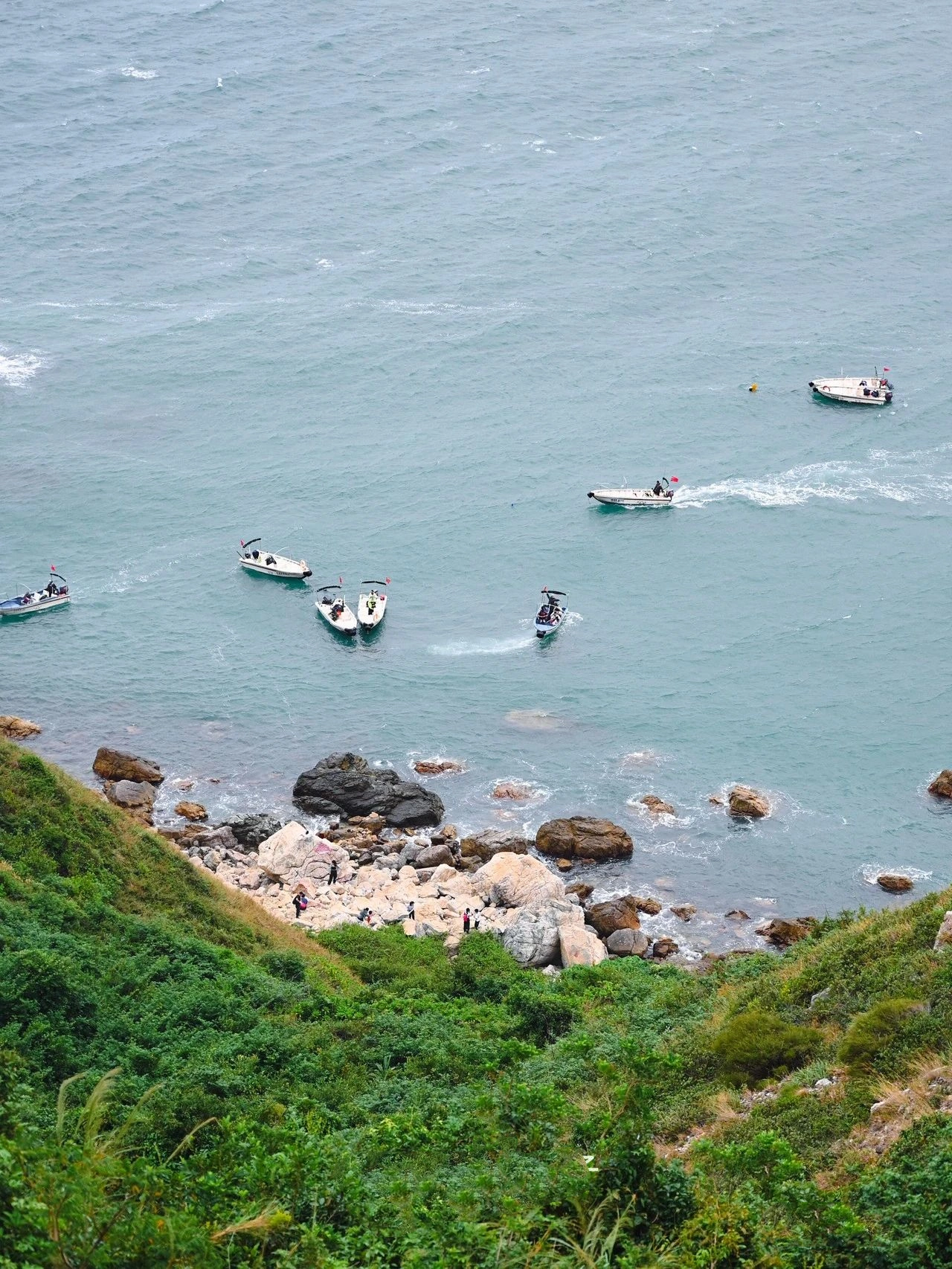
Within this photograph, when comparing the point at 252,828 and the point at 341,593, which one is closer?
the point at 252,828

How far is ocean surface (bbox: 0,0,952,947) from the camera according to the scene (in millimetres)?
79438

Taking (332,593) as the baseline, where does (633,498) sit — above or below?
above

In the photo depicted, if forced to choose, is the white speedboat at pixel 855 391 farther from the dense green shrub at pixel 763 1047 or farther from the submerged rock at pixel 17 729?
the dense green shrub at pixel 763 1047

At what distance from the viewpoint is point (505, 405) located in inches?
4377

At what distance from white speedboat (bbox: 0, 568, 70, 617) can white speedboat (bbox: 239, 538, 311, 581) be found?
11.8 m

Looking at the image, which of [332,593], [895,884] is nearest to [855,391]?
[332,593]

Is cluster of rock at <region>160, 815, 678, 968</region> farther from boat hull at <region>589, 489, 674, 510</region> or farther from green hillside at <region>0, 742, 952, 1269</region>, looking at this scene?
boat hull at <region>589, 489, 674, 510</region>

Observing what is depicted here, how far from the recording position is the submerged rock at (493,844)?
231ft

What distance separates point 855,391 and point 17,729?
217 ft

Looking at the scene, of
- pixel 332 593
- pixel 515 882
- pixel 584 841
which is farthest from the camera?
pixel 332 593

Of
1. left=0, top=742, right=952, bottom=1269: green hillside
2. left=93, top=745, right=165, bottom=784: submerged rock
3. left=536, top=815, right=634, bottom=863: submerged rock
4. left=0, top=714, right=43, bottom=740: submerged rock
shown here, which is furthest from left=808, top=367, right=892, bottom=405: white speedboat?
left=0, top=742, right=952, bottom=1269: green hillside

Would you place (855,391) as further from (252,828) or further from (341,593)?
(252,828)

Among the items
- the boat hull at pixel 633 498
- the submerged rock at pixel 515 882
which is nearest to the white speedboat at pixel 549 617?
the boat hull at pixel 633 498

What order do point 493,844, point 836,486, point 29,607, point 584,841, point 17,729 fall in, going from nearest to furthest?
1. point 584,841
2. point 493,844
3. point 17,729
4. point 29,607
5. point 836,486
